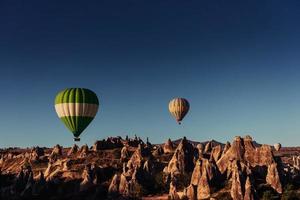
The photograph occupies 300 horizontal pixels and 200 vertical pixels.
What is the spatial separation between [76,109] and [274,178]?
48.3 meters

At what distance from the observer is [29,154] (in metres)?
174

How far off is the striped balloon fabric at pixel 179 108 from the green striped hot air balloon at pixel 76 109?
38.1m

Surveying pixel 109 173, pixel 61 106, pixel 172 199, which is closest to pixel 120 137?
pixel 109 173

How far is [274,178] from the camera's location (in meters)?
92.9

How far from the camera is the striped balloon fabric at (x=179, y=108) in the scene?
5546 inches

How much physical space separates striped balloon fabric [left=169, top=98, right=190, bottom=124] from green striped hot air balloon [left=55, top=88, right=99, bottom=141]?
125 ft

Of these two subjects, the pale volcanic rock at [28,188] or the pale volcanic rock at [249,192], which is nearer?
the pale volcanic rock at [249,192]

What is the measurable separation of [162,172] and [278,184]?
36.8 m

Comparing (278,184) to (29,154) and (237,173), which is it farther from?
(29,154)

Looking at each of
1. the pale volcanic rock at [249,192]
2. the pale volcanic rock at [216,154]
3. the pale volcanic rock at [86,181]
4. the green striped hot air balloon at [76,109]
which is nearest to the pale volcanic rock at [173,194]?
the pale volcanic rock at [249,192]

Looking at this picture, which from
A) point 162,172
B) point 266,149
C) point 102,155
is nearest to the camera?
point 266,149

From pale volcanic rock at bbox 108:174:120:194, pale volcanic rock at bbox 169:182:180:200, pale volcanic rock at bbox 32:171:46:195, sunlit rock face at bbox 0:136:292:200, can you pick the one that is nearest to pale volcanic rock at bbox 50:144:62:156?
sunlit rock face at bbox 0:136:292:200

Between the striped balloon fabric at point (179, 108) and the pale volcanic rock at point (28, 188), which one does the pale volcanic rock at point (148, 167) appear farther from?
the pale volcanic rock at point (28, 188)

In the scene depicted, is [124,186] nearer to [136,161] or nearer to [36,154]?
[136,161]
